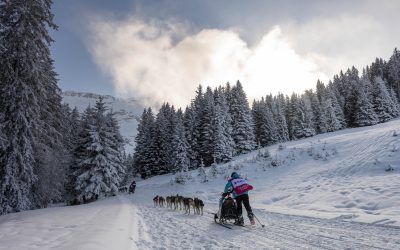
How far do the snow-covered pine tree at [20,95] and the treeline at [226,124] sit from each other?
30669 millimetres

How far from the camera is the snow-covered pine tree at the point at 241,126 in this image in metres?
53.8

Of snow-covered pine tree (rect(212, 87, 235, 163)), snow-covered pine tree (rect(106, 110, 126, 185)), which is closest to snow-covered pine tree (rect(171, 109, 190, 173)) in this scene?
snow-covered pine tree (rect(212, 87, 235, 163))

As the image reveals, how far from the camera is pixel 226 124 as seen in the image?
5200cm

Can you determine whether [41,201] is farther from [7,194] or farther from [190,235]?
[190,235]

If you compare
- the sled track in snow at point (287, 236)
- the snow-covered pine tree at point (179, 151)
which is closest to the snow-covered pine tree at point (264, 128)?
the snow-covered pine tree at point (179, 151)

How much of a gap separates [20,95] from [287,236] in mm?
15860

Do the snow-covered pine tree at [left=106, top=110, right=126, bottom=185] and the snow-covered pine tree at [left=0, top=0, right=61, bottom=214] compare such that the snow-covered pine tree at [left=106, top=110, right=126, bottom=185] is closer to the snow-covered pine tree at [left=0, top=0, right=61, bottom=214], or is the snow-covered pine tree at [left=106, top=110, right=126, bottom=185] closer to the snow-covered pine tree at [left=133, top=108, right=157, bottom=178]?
the snow-covered pine tree at [left=0, top=0, right=61, bottom=214]

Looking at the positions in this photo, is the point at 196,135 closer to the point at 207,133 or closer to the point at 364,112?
the point at 207,133

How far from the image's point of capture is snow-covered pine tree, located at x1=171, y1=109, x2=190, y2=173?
5225cm

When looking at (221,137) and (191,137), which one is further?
(191,137)

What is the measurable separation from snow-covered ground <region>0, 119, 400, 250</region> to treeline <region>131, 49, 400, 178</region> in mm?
26258

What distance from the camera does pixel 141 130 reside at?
221ft

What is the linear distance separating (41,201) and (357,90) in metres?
61.7

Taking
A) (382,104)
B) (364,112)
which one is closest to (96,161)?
(364,112)
